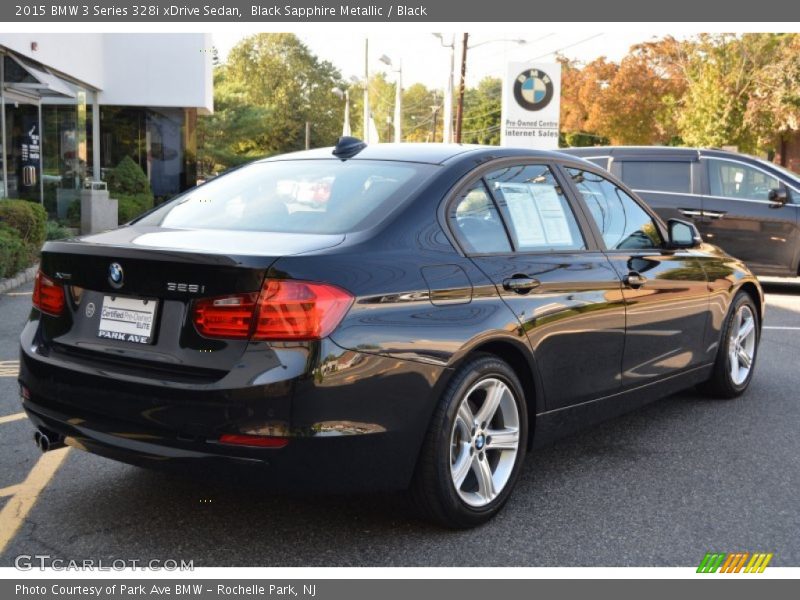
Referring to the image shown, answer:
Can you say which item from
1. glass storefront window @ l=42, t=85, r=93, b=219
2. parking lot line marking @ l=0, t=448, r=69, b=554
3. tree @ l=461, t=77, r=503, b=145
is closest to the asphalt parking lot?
parking lot line marking @ l=0, t=448, r=69, b=554

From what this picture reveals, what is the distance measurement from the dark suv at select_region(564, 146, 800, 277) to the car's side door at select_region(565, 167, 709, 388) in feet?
22.9

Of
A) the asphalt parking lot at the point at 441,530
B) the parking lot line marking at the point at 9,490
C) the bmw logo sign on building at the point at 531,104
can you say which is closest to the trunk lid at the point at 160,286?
the asphalt parking lot at the point at 441,530

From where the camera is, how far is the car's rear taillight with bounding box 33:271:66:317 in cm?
371

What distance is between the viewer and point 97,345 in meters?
3.52

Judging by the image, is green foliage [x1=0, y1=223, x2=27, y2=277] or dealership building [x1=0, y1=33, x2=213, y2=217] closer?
green foliage [x1=0, y1=223, x2=27, y2=277]

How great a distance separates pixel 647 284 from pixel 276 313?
2486 millimetres

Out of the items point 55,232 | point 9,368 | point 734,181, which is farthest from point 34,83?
point 734,181

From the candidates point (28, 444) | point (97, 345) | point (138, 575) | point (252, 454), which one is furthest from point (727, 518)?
point (28, 444)

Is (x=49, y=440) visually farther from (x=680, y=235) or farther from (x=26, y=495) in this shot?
(x=680, y=235)

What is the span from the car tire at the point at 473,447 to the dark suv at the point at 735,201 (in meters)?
8.82

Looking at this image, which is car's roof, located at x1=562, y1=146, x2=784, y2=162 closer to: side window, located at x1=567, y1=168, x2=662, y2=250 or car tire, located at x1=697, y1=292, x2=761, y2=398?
car tire, located at x1=697, y1=292, x2=761, y2=398

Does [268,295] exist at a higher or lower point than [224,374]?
higher

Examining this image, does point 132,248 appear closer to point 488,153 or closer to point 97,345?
point 97,345
